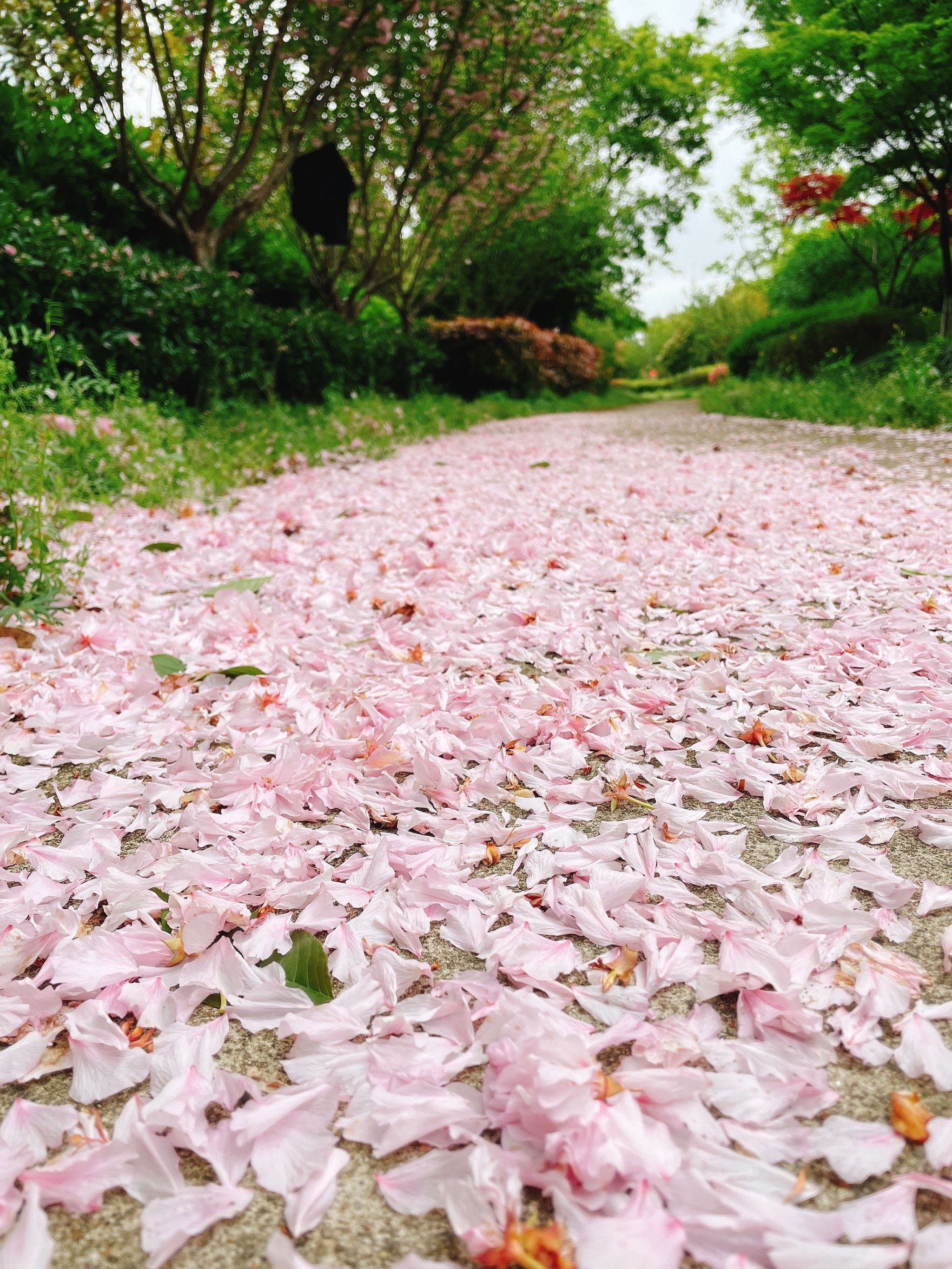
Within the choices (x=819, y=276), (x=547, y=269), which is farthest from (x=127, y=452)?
(x=819, y=276)

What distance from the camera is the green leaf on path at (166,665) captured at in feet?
6.00

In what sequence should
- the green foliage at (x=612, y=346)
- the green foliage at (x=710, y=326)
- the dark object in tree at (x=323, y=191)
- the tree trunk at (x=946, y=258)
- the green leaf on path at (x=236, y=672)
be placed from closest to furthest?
the green leaf on path at (x=236, y=672), the dark object in tree at (x=323, y=191), the tree trunk at (x=946, y=258), the green foliage at (x=612, y=346), the green foliage at (x=710, y=326)

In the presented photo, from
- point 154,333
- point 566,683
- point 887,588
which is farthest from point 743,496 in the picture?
point 154,333

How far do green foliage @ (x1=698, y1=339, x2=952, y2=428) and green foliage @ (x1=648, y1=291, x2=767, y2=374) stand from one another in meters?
12.8

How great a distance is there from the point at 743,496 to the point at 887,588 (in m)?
1.79

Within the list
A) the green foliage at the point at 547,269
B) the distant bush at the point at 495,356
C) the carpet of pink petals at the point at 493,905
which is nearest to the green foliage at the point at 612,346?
the green foliage at the point at 547,269

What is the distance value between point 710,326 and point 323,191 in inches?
664

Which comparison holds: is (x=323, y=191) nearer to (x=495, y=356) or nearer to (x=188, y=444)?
(x=495, y=356)

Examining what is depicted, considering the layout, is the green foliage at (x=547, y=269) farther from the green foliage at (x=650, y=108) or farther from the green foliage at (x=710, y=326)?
the green foliage at (x=710, y=326)

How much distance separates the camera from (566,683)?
168 cm

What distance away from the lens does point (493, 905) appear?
0.99 meters

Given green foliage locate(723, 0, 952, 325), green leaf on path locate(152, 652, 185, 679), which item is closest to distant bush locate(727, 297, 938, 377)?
green foliage locate(723, 0, 952, 325)

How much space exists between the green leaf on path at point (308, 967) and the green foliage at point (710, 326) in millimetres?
21980

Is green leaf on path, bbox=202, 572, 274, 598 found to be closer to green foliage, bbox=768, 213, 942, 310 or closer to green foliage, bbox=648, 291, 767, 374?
green foliage, bbox=768, 213, 942, 310
